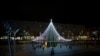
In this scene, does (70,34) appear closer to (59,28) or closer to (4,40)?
(59,28)

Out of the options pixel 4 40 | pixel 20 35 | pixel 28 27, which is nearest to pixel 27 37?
pixel 20 35

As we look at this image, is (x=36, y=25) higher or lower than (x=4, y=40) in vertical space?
higher

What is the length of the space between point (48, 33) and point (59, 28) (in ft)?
55.3

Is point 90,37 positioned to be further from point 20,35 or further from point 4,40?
point 4,40

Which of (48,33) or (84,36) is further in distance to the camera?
(84,36)

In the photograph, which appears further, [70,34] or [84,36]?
[84,36]

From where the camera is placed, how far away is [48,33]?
2858 centimetres

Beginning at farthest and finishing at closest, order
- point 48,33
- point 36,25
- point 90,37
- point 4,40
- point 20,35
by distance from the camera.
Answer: point 90,37 → point 20,35 → point 36,25 → point 4,40 → point 48,33

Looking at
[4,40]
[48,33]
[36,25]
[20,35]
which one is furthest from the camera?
[20,35]

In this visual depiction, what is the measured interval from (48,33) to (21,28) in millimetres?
12793

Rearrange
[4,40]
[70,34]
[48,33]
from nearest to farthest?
[48,33], [4,40], [70,34]

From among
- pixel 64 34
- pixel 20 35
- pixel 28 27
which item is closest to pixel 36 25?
pixel 28 27

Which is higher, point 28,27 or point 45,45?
point 28,27

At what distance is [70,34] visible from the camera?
48094 millimetres
